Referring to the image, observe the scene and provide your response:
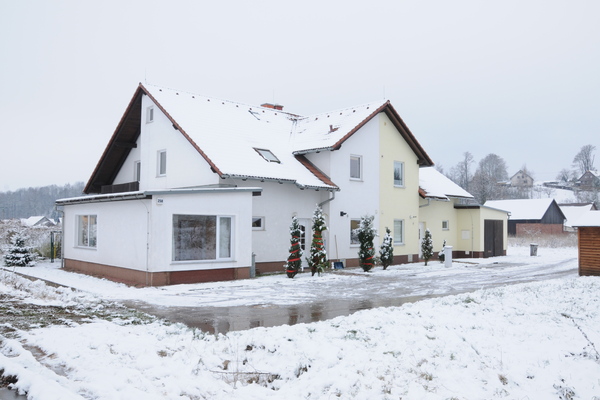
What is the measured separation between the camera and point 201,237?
1611cm

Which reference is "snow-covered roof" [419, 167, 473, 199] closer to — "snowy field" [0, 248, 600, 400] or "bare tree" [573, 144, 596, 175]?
"snowy field" [0, 248, 600, 400]

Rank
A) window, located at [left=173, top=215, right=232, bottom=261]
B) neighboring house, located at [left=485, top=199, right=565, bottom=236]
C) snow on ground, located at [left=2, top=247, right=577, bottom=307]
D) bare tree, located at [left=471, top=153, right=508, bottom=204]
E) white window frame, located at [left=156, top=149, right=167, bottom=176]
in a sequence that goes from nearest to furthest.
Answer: snow on ground, located at [left=2, top=247, right=577, bottom=307], window, located at [left=173, top=215, right=232, bottom=261], white window frame, located at [left=156, top=149, right=167, bottom=176], neighboring house, located at [left=485, top=199, right=565, bottom=236], bare tree, located at [left=471, top=153, right=508, bottom=204]

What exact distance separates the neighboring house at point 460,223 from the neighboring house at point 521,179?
100217mm

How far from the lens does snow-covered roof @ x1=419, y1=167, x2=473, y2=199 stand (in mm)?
27344

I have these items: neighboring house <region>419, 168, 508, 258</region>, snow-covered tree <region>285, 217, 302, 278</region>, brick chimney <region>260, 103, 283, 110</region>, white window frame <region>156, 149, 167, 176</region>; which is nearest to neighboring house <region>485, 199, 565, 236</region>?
neighboring house <region>419, 168, 508, 258</region>

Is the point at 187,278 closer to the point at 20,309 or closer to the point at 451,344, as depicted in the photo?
the point at 20,309

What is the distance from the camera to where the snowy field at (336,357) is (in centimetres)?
609

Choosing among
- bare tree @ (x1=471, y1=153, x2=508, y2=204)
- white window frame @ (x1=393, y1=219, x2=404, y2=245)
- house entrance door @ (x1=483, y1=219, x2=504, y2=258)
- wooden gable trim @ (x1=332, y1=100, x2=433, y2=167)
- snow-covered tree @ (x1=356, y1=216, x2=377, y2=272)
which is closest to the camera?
snow-covered tree @ (x1=356, y1=216, x2=377, y2=272)

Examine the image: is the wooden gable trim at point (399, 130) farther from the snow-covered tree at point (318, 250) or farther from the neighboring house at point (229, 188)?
the snow-covered tree at point (318, 250)

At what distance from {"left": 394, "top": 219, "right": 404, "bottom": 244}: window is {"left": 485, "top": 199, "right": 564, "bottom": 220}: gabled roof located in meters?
33.9

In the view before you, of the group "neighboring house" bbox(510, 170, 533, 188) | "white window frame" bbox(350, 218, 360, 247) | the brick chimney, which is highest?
"neighboring house" bbox(510, 170, 533, 188)

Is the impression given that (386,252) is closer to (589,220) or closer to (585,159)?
(589,220)

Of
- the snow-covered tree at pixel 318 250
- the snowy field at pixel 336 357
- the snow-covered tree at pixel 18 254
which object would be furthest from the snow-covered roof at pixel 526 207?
the snowy field at pixel 336 357

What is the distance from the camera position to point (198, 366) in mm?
6691
